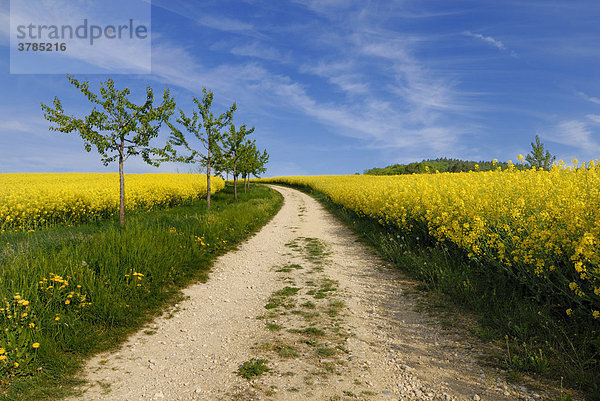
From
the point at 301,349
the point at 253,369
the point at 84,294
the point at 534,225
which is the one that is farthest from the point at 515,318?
the point at 84,294

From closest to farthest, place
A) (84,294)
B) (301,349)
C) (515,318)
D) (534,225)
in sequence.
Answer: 1. (301,349)
2. (515,318)
3. (84,294)
4. (534,225)

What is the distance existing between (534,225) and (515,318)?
5.33ft

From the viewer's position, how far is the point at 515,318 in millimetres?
4457

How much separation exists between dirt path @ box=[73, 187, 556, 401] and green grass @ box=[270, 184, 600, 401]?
432mm

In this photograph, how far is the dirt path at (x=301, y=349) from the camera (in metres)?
3.37

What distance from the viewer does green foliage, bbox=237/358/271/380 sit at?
11.9ft

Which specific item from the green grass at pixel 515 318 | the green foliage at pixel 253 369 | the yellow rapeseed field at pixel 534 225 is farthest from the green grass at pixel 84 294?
the yellow rapeseed field at pixel 534 225

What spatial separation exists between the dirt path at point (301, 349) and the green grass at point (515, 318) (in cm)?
43

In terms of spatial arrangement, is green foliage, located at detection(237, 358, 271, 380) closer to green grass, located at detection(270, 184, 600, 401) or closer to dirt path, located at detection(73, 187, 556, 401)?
dirt path, located at detection(73, 187, 556, 401)

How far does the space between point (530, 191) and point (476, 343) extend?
389 centimetres

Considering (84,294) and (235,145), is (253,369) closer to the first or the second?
(84,294)

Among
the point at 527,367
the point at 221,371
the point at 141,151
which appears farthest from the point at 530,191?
the point at 141,151

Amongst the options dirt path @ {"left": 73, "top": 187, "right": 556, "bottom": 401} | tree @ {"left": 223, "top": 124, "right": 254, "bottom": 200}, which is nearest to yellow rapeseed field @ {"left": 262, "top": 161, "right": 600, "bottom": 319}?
dirt path @ {"left": 73, "top": 187, "right": 556, "bottom": 401}

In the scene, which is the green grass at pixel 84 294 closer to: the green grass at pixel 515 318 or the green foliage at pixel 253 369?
the green foliage at pixel 253 369
